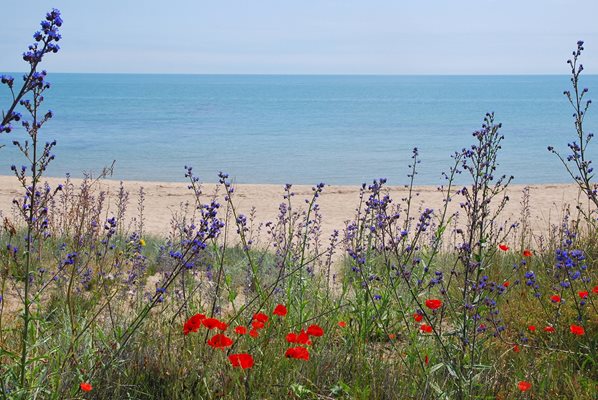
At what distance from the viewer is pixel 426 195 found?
20359mm

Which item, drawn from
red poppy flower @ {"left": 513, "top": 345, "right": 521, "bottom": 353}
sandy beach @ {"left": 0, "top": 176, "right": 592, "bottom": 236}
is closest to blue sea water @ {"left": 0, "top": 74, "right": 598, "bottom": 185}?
sandy beach @ {"left": 0, "top": 176, "right": 592, "bottom": 236}

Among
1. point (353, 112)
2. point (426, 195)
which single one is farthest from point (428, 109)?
point (426, 195)

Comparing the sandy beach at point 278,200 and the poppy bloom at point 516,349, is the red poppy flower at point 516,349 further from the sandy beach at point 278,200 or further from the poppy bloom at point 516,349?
the sandy beach at point 278,200

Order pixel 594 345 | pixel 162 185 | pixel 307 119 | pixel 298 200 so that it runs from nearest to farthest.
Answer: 1. pixel 594 345
2. pixel 298 200
3. pixel 162 185
4. pixel 307 119

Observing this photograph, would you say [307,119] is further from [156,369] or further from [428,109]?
[156,369]

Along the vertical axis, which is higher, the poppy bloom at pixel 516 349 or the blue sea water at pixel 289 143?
the blue sea water at pixel 289 143

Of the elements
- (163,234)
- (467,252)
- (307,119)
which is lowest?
(163,234)

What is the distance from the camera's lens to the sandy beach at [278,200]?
15.7m

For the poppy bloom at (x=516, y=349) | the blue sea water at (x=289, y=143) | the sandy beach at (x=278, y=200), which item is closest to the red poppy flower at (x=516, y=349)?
the poppy bloom at (x=516, y=349)

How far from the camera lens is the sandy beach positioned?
1571 cm

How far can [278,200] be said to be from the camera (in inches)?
758

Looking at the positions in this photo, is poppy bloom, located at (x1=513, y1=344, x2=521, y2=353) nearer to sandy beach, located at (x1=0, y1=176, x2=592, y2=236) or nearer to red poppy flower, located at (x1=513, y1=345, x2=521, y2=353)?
red poppy flower, located at (x1=513, y1=345, x2=521, y2=353)

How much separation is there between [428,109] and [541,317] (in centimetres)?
7396

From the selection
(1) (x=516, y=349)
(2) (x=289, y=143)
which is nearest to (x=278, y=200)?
(1) (x=516, y=349)
